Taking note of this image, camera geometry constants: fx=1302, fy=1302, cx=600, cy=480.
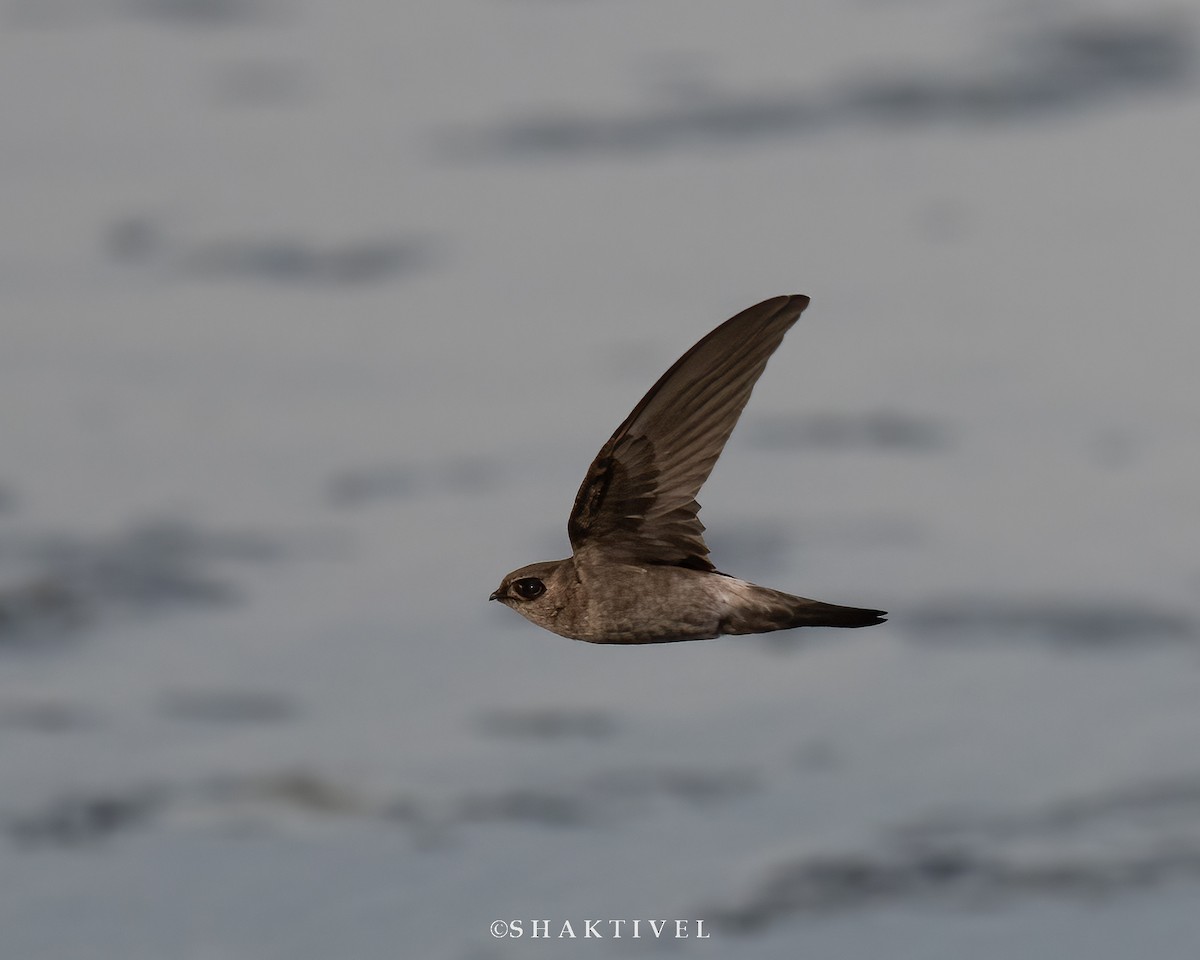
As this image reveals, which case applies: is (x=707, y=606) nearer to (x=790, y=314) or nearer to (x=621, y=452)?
(x=621, y=452)

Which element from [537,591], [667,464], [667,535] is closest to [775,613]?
[667,535]

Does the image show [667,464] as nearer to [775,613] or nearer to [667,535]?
[667,535]

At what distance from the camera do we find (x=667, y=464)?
27.3ft

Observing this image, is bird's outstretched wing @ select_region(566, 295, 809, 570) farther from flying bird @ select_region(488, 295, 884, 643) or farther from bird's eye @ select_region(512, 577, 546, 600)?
bird's eye @ select_region(512, 577, 546, 600)

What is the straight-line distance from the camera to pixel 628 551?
27.0 feet

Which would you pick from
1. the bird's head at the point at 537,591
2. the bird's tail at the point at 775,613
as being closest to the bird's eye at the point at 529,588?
the bird's head at the point at 537,591

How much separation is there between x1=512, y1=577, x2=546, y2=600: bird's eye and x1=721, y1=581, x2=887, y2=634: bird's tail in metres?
1.12

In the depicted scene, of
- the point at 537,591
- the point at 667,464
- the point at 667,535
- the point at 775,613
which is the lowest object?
the point at 775,613

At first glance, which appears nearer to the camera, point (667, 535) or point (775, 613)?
point (775, 613)

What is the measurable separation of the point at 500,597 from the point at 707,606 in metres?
1.28

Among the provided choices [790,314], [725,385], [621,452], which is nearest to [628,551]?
[621,452]

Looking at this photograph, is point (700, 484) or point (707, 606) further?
point (700, 484)

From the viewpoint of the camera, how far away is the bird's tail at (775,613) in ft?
25.6

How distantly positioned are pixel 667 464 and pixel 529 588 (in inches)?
48.3
